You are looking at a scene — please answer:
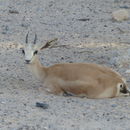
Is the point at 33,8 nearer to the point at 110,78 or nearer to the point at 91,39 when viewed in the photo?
the point at 91,39

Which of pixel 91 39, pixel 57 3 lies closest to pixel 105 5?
pixel 57 3

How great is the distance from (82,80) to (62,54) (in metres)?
3.28

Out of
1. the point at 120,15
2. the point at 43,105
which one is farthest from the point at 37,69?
the point at 120,15

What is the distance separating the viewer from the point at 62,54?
13.5 metres

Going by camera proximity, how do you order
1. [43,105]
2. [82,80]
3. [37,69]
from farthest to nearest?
[37,69] < [82,80] < [43,105]

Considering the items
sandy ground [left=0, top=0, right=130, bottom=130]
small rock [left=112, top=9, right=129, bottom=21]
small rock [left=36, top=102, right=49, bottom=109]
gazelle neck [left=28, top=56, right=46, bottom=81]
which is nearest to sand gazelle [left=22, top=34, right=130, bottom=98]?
gazelle neck [left=28, top=56, right=46, bottom=81]

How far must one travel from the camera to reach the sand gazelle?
10.1 meters

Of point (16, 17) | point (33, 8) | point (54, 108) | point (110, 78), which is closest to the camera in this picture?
point (54, 108)

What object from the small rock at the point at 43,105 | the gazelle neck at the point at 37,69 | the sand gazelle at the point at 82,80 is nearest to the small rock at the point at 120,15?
the gazelle neck at the point at 37,69

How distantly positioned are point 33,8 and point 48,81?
8.63 metres

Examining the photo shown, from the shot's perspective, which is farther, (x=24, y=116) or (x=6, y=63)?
(x=6, y=63)

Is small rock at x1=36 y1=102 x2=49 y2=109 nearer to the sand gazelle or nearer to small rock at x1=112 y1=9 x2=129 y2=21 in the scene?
the sand gazelle

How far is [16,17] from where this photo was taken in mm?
17500

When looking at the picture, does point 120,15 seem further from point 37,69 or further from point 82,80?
point 82,80
